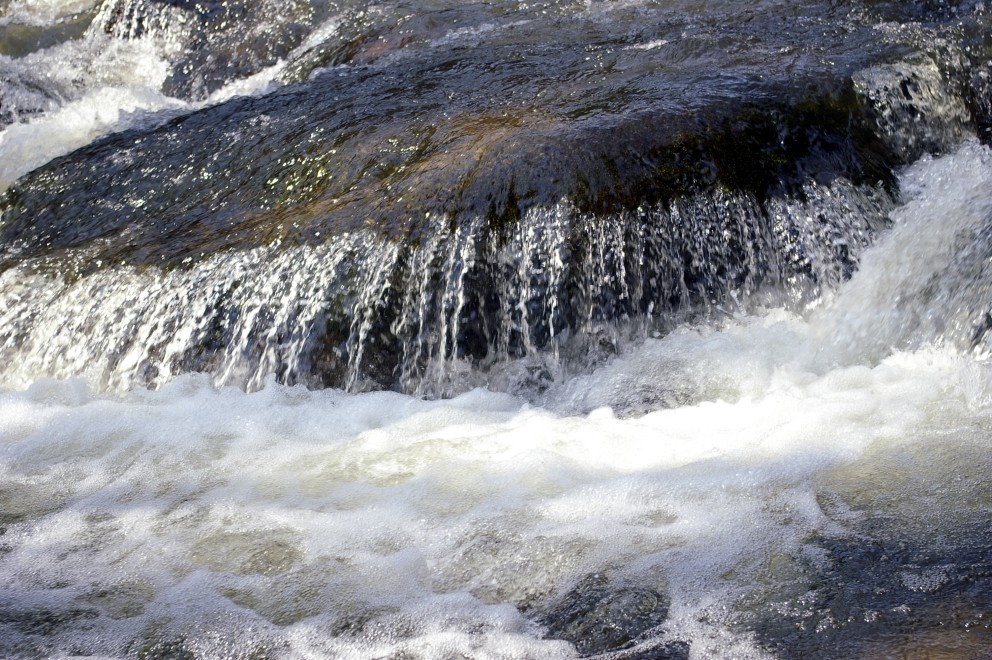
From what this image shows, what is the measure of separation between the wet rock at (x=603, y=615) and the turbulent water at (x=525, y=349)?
1cm

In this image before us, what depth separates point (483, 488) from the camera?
347cm

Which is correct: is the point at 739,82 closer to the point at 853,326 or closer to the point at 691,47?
the point at 691,47

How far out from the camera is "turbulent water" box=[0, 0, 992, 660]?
2.87 metres

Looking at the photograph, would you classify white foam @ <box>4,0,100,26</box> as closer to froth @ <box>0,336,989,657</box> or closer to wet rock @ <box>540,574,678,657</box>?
froth @ <box>0,336,989,657</box>

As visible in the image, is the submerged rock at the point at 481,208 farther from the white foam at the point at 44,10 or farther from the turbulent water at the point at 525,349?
the white foam at the point at 44,10

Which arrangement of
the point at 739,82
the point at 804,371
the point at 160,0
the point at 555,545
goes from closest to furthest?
the point at 555,545, the point at 804,371, the point at 739,82, the point at 160,0

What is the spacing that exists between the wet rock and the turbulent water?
0.5 inches

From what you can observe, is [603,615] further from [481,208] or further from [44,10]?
[44,10]

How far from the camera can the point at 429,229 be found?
4559 mm

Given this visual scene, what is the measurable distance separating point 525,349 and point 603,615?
1883 mm

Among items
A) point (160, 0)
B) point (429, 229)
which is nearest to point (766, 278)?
point (429, 229)

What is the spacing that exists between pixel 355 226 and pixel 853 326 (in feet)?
7.58

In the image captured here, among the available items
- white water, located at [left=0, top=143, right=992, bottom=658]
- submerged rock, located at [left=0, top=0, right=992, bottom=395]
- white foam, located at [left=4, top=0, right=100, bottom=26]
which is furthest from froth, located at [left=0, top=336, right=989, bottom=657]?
white foam, located at [left=4, top=0, right=100, bottom=26]

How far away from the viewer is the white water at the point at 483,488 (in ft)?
9.38
